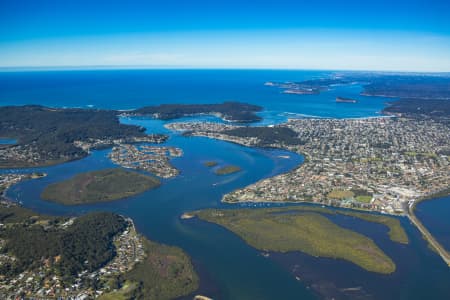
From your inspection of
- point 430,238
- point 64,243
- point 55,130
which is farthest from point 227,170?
point 55,130

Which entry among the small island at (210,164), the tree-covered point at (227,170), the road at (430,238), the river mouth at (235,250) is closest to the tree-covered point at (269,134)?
the small island at (210,164)

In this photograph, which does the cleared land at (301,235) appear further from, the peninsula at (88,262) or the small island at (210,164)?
the small island at (210,164)

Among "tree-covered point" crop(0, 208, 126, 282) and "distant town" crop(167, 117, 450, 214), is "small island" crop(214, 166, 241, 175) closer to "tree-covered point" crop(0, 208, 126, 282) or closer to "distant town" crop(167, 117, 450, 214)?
"distant town" crop(167, 117, 450, 214)

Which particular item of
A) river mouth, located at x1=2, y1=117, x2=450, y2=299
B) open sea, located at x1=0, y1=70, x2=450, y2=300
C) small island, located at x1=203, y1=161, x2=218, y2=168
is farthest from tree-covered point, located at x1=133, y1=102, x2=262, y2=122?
river mouth, located at x1=2, y1=117, x2=450, y2=299

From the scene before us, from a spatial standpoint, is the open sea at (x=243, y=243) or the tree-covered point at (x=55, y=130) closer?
the open sea at (x=243, y=243)

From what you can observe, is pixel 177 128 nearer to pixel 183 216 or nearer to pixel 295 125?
pixel 295 125

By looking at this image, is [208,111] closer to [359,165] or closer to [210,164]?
[210,164]
